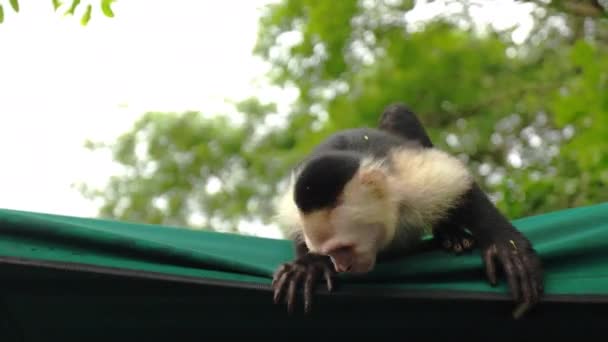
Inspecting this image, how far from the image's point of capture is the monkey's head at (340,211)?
202 cm

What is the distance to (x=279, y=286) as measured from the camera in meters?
1.70

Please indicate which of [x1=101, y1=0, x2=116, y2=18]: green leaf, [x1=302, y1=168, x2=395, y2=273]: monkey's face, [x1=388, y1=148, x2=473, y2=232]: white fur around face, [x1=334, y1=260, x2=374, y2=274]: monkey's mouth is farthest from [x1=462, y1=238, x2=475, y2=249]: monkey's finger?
[x1=101, y1=0, x2=116, y2=18]: green leaf

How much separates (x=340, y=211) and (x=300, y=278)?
0.34 metres

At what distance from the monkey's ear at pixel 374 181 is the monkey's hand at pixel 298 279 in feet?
1.06

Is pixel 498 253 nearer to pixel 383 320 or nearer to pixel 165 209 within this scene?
pixel 383 320

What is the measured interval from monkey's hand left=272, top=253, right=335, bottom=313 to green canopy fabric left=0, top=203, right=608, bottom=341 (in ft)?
0.10

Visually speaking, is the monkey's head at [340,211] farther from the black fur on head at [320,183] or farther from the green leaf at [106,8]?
the green leaf at [106,8]

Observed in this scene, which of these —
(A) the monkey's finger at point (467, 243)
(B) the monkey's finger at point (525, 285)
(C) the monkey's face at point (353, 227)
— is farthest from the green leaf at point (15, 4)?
(B) the monkey's finger at point (525, 285)

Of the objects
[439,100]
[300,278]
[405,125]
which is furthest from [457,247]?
[439,100]

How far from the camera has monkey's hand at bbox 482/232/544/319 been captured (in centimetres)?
166

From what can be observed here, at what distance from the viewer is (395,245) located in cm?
232

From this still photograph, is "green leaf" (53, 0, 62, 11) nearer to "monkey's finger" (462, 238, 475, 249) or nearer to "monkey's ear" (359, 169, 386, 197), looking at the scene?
"monkey's ear" (359, 169, 386, 197)

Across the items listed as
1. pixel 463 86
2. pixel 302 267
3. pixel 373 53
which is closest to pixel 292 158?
pixel 373 53

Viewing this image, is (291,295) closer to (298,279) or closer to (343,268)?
(298,279)
